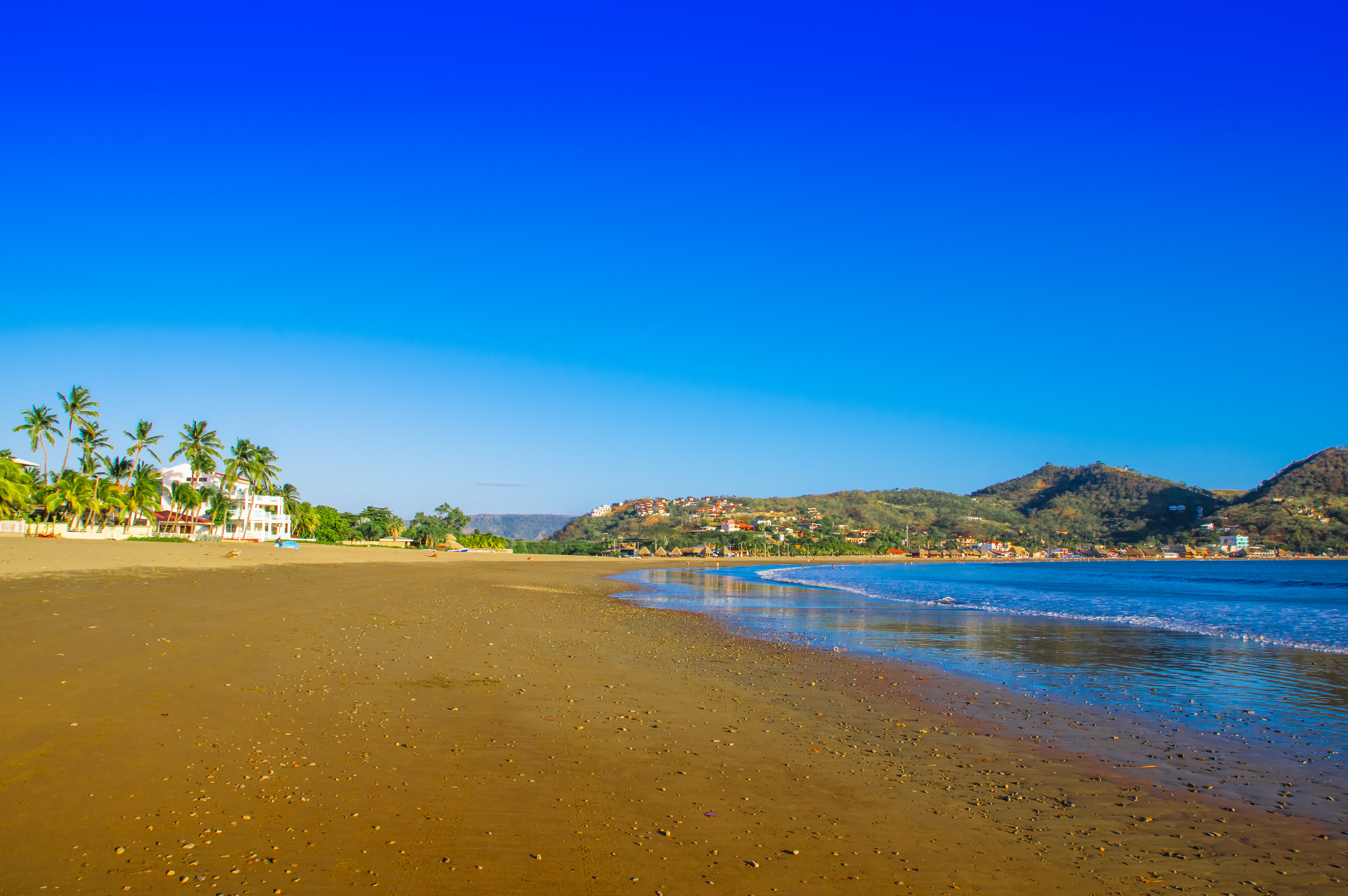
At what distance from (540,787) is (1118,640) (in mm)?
19385

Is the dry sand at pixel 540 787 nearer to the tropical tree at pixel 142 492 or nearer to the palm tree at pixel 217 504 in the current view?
the tropical tree at pixel 142 492

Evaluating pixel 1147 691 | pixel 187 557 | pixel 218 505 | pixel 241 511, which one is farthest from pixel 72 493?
pixel 1147 691

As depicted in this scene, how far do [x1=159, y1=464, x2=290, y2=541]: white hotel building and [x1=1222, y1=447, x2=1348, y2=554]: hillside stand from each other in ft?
646

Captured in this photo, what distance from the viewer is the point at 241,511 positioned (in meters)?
97.1

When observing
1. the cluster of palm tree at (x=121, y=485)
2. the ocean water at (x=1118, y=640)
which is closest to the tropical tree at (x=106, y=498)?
the cluster of palm tree at (x=121, y=485)

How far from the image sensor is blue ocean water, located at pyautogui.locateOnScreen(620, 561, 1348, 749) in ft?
35.0

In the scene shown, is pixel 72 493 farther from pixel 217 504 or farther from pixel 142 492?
pixel 217 504

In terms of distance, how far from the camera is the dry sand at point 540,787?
15.3ft

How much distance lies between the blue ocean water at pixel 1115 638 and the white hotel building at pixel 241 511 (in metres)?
63.1

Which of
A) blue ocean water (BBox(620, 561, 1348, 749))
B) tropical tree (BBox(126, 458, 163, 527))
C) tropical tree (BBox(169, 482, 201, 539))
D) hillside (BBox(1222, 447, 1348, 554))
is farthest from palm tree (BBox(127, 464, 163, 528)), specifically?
hillside (BBox(1222, 447, 1348, 554))

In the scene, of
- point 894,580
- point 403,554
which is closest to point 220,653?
point 894,580

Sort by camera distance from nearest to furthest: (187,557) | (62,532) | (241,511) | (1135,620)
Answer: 1. (1135,620)
2. (187,557)
3. (62,532)
4. (241,511)

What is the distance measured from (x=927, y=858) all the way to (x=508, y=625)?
1383 cm

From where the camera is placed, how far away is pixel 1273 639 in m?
20.7
